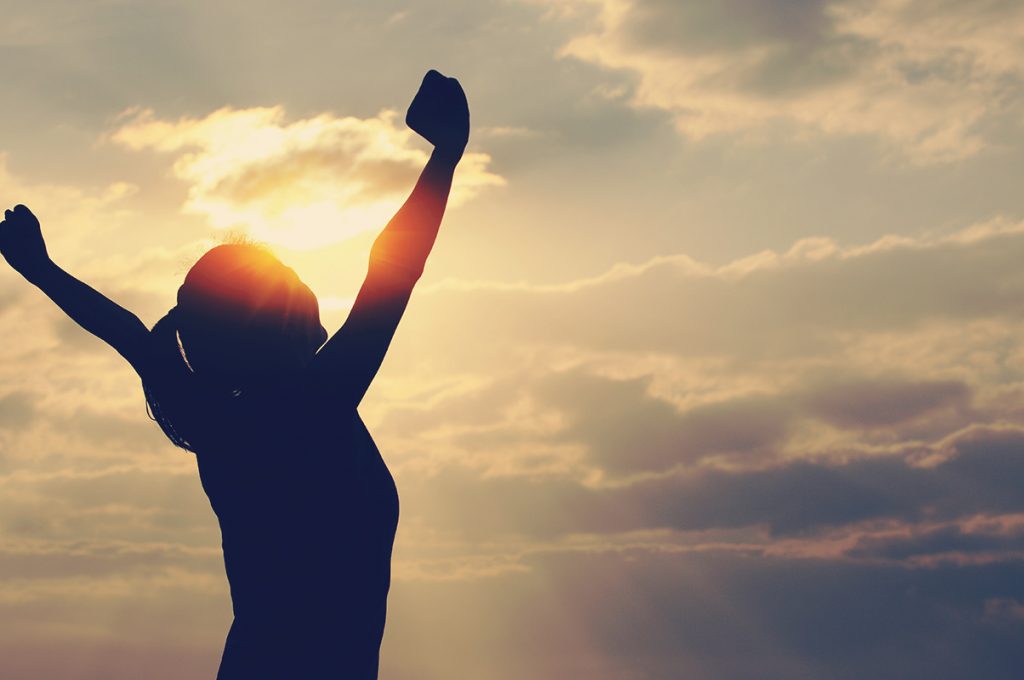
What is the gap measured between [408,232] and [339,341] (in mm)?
532

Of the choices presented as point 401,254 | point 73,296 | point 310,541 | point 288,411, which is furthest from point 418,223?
point 73,296

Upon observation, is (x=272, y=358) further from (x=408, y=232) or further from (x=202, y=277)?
(x=408, y=232)

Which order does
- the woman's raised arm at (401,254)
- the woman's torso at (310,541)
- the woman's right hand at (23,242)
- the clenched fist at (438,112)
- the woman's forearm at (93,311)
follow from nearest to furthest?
the woman's raised arm at (401,254) < the clenched fist at (438,112) < the woman's torso at (310,541) < the woman's forearm at (93,311) < the woman's right hand at (23,242)

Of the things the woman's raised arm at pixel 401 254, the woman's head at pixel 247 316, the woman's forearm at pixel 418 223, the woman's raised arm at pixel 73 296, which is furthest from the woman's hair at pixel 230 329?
the woman's forearm at pixel 418 223

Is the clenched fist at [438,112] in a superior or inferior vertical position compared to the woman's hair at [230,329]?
superior

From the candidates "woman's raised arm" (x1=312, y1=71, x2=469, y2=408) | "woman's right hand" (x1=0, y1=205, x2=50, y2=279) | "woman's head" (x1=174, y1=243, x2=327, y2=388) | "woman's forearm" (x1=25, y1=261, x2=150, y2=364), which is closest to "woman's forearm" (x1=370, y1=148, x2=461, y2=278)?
"woman's raised arm" (x1=312, y1=71, x2=469, y2=408)

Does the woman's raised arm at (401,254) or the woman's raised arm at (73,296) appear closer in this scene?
the woman's raised arm at (401,254)

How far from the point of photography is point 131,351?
→ 5539 millimetres

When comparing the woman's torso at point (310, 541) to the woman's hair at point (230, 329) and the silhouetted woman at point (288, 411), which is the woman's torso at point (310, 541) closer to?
the silhouetted woman at point (288, 411)

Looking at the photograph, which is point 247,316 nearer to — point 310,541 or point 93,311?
point 93,311

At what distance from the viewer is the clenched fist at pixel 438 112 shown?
207 inches

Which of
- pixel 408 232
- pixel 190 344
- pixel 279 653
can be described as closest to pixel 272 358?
pixel 190 344

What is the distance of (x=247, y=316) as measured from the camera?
544 cm

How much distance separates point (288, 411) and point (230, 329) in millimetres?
438
